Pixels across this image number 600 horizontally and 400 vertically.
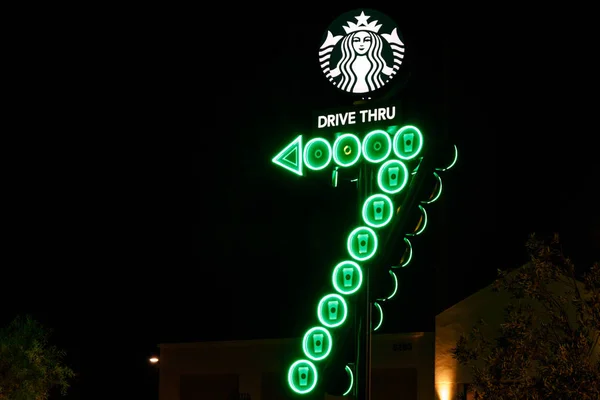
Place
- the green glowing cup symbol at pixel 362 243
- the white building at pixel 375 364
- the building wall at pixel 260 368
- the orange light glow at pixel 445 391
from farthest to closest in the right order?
1. the building wall at pixel 260 368
2. the orange light glow at pixel 445 391
3. the white building at pixel 375 364
4. the green glowing cup symbol at pixel 362 243

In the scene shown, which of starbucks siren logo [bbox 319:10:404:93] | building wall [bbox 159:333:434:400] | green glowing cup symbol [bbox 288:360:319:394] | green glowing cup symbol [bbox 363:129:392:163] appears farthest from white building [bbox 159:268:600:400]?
starbucks siren logo [bbox 319:10:404:93]

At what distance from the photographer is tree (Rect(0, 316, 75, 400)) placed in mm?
22469

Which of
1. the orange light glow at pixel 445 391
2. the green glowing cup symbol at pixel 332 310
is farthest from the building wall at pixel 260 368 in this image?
the green glowing cup symbol at pixel 332 310

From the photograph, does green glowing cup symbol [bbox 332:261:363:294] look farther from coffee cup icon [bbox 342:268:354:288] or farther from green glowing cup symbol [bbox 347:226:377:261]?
green glowing cup symbol [bbox 347:226:377:261]

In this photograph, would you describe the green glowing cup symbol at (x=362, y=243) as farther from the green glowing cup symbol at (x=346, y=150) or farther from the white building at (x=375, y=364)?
the white building at (x=375, y=364)

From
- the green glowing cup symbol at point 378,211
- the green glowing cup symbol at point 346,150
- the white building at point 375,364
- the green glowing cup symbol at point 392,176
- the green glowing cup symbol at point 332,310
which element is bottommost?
the white building at point 375,364

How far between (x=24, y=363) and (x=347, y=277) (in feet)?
35.1

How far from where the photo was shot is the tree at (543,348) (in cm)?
1273

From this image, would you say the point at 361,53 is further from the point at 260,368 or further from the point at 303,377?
the point at 260,368

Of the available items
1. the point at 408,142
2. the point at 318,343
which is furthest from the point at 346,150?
the point at 318,343

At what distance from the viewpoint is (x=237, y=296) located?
92.0ft

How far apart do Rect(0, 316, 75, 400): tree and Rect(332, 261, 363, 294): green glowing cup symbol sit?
10194 mm

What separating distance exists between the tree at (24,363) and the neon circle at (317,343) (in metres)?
9.57

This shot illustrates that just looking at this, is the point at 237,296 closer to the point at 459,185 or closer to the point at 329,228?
the point at 329,228
